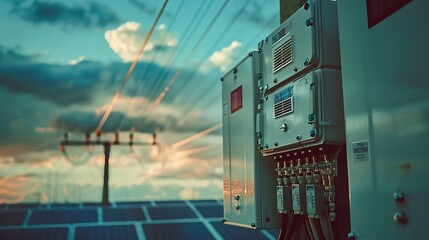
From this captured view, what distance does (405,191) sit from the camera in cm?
295

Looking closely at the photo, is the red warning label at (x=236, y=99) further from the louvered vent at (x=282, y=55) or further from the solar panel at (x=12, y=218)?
the solar panel at (x=12, y=218)

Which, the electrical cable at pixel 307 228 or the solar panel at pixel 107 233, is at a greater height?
the electrical cable at pixel 307 228

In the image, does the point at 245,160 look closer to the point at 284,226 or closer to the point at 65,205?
the point at 284,226

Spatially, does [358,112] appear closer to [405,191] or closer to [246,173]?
[405,191]

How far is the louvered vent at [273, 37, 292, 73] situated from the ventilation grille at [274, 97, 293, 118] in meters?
0.38

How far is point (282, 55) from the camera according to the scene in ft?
16.0

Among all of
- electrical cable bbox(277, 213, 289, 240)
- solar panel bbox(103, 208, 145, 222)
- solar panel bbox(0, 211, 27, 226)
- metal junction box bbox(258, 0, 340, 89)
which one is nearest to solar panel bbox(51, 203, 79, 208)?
solar panel bbox(103, 208, 145, 222)

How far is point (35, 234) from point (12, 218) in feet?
9.84

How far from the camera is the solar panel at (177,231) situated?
15555mm

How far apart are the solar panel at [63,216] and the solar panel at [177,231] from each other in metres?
2.41

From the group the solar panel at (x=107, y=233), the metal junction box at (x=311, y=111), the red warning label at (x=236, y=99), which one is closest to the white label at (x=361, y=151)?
the metal junction box at (x=311, y=111)

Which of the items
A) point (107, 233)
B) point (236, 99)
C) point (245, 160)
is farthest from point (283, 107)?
point (107, 233)

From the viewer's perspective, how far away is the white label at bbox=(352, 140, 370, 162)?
3.37 meters

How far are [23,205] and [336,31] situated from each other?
2037 cm
